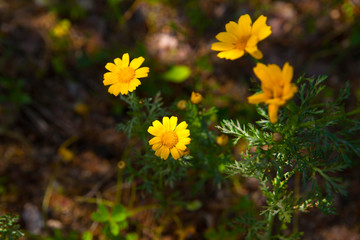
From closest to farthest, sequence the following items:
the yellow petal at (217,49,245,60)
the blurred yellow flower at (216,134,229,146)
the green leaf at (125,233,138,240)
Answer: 1. the yellow petal at (217,49,245,60)
2. the blurred yellow flower at (216,134,229,146)
3. the green leaf at (125,233,138,240)

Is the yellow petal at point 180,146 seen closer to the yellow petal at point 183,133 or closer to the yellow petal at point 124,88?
the yellow petal at point 183,133

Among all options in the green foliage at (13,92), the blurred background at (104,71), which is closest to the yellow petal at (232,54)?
the blurred background at (104,71)

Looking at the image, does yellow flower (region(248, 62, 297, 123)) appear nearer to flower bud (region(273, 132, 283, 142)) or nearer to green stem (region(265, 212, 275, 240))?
flower bud (region(273, 132, 283, 142))

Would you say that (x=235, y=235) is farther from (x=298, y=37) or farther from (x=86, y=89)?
(x=298, y=37)

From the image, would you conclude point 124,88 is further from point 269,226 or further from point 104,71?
point 104,71

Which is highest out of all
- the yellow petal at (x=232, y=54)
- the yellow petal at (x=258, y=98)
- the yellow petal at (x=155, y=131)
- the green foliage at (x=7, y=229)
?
the yellow petal at (x=232, y=54)

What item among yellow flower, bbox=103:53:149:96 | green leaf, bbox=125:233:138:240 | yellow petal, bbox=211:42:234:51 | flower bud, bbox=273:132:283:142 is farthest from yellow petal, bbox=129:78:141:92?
green leaf, bbox=125:233:138:240
